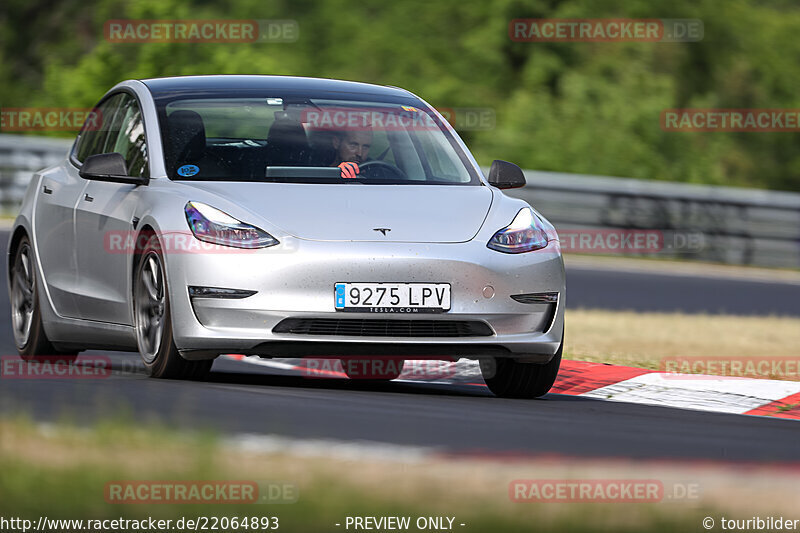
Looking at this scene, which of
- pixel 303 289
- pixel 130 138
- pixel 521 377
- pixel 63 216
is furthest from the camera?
pixel 63 216

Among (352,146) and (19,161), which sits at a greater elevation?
(352,146)

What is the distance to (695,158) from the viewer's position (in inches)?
1091

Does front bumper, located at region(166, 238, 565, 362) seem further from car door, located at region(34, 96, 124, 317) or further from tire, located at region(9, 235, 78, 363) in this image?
tire, located at region(9, 235, 78, 363)

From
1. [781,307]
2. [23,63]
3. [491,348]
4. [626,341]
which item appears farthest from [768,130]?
[491,348]

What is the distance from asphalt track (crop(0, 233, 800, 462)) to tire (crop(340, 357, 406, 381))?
0.17 m

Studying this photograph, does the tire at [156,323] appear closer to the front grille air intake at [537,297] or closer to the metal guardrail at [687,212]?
the front grille air intake at [537,297]

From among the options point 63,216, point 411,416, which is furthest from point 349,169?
point 411,416

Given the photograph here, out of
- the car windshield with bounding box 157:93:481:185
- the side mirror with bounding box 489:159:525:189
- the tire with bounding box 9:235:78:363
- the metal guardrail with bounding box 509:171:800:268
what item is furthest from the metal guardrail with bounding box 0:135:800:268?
the side mirror with bounding box 489:159:525:189

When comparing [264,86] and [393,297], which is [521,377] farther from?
[264,86]

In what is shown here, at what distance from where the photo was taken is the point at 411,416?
6562 mm

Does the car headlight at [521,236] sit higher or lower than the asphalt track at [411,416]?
higher

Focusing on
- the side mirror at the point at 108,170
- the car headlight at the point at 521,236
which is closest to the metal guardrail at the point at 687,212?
the car headlight at the point at 521,236

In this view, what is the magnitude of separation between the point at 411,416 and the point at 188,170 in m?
2.17

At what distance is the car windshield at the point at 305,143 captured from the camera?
27.0 feet
